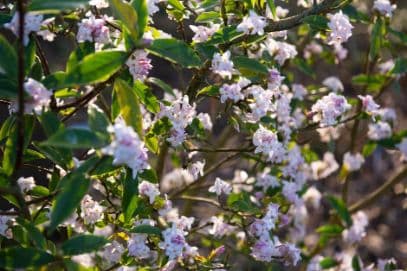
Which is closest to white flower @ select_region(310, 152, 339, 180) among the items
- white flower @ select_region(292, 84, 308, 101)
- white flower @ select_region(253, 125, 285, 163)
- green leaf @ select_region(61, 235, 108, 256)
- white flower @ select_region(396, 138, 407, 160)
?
white flower @ select_region(292, 84, 308, 101)

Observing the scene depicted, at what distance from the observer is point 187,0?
60.9 inches

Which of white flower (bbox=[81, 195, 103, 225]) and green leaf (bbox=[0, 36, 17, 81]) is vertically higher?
green leaf (bbox=[0, 36, 17, 81])

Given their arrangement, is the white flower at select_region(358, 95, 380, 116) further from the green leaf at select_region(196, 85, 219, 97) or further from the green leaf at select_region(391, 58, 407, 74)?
the green leaf at select_region(196, 85, 219, 97)

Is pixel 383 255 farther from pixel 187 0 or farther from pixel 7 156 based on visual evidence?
pixel 7 156

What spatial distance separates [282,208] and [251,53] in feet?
1.53

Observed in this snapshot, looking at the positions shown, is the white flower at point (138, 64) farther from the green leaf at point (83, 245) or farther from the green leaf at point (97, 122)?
the green leaf at point (83, 245)

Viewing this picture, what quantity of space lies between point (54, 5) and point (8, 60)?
14 centimetres

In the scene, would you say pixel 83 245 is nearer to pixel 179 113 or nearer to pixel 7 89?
pixel 7 89

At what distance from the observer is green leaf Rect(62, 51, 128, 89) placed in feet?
3.12

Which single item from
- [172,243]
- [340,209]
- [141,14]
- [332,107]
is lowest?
[340,209]

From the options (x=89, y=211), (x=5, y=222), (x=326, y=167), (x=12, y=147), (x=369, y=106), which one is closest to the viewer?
(x=12, y=147)

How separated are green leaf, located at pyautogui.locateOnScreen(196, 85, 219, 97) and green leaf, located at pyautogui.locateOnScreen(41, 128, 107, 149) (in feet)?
1.67

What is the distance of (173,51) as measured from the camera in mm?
1048

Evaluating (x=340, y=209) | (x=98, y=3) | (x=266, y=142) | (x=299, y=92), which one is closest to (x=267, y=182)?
(x=340, y=209)
